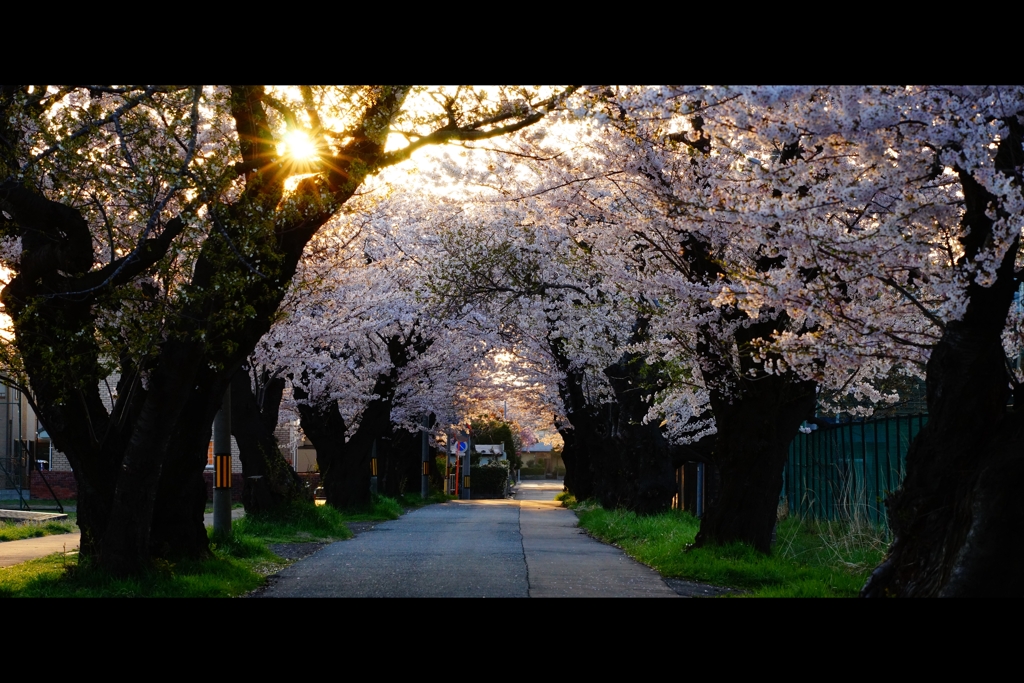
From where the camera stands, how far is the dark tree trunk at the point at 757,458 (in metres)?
13.9

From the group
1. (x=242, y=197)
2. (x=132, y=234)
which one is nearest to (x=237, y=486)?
(x=132, y=234)

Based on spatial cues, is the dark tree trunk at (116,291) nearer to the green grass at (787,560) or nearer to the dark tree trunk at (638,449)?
the green grass at (787,560)

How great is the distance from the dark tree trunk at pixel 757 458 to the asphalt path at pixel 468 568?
124 cm

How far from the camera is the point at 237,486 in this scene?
44.7 metres

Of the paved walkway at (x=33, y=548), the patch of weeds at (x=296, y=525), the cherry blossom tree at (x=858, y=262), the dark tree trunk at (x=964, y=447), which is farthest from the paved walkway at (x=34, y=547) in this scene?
the dark tree trunk at (x=964, y=447)

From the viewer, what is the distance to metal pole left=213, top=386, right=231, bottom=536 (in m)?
16.4

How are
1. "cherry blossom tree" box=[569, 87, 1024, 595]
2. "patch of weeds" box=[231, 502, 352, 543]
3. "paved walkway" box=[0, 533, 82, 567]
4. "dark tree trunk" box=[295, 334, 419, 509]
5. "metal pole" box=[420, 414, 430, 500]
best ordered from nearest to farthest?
"cherry blossom tree" box=[569, 87, 1024, 595] < "paved walkway" box=[0, 533, 82, 567] < "patch of weeds" box=[231, 502, 352, 543] < "dark tree trunk" box=[295, 334, 419, 509] < "metal pole" box=[420, 414, 430, 500]

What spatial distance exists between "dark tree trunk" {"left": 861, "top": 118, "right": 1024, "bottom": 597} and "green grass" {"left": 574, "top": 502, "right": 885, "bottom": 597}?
1.65 meters

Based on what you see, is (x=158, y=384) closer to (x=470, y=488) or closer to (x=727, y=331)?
(x=727, y=331)

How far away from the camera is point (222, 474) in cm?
1667

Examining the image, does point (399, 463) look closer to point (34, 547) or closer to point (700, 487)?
point (700, 487)

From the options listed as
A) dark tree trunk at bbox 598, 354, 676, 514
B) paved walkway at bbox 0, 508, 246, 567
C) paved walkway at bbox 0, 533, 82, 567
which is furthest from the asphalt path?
paved walkway at bbox 0, 533, 82, 567

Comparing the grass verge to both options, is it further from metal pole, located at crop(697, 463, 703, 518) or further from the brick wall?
the brick wall
